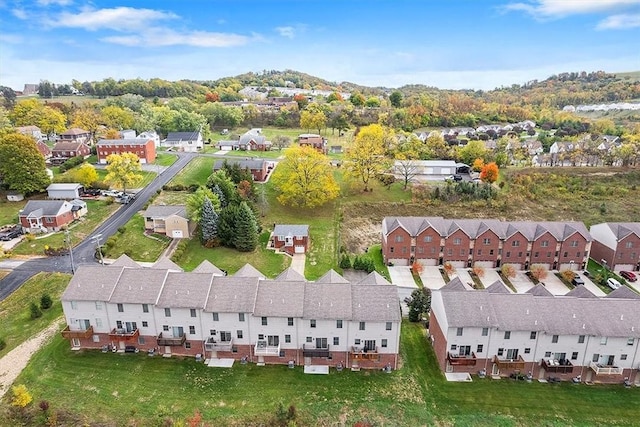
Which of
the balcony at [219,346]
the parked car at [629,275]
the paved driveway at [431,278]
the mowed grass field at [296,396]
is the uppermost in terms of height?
the balcony at [219,346]

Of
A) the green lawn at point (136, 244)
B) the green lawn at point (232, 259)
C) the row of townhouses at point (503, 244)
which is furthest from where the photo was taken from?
the row of townhouses at point (503, 244)

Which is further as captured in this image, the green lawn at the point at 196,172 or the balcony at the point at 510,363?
the green lawn at the point at 196,172

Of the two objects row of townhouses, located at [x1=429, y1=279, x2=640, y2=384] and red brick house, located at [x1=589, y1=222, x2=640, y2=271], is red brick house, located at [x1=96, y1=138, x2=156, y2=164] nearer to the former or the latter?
row of townhouses, located at [x1=429, y1=279, x2=640, y2=384]

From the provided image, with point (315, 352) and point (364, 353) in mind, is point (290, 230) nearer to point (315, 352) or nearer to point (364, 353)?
point (315, 352)

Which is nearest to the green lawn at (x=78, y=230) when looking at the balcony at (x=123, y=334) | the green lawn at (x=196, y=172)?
the green lawn at (x=196, y=172)

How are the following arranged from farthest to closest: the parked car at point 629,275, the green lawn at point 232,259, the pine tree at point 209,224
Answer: the pine tree at point 209,224 → the parked car at point 629,275 → the green lawn at point 232,259

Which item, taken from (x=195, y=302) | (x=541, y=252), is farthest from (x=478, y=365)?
(x=541, y=252)

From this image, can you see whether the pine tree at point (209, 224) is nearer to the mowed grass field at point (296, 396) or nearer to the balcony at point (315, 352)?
the mowed grass field at point (296, 396)

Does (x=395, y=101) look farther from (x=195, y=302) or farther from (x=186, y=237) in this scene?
(x=195, y=302)
